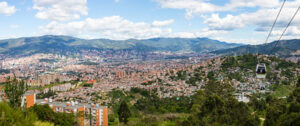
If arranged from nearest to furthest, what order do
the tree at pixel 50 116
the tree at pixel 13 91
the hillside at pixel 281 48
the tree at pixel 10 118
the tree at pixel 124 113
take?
the tree at pixel 10 118
the tree at pixel 13 91
the tree at pixel 50 116
the tree at pixel 124 113
the hillside at pixel 281 48

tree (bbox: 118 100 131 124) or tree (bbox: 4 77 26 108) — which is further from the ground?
tree (bbox: 4 77 26 108)

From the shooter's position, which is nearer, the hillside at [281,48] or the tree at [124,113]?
the tree at [124,113]

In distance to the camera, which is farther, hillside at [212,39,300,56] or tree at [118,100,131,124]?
hillside at [212,39,300,56]

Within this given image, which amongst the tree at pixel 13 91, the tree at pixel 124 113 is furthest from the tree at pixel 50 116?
the tree at pixel 124 113

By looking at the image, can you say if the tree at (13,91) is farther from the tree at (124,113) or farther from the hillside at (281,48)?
the hillside at (281,48)

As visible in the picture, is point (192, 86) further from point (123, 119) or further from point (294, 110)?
point (294, 110)

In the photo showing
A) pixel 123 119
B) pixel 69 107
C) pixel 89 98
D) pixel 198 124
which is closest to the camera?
pixel 198 124

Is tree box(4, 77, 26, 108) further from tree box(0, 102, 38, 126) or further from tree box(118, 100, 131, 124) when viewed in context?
tree box(118, 100, 131, 124)

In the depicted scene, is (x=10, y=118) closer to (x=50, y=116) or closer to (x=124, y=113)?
(x=50, y=116)

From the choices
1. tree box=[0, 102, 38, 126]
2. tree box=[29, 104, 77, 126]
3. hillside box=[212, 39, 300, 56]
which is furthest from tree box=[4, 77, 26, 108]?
hillside box=[212, 39, 300, 56]

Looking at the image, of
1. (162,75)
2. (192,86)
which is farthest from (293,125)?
(162,75)

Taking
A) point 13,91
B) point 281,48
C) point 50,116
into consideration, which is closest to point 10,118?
point 13,91
